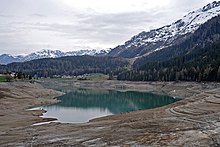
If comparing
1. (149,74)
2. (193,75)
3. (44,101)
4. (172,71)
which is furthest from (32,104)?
(149,74)

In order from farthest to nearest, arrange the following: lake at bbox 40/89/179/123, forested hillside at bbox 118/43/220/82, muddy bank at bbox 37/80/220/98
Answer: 1. forested hillside at bbox 118/43/220/82
2. muddy bank at bbox 37/80/220/98
3. lake at bbox 40/89/179/123

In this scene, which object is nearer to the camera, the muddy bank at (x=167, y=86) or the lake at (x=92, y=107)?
the lake at (x=92, y=107)

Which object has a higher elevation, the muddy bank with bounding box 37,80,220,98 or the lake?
the muddy bank with bounding box 37,80,220,98

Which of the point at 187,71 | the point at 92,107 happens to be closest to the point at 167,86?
the point at 187,71

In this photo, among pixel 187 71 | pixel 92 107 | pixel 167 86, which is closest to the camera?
pixel 92 107

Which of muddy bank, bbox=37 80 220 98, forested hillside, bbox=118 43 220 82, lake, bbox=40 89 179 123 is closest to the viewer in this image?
lake, bbox=40 89 179 123

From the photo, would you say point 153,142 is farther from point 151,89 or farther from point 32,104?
point 151,89

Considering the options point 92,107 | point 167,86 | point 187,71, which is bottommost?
point 92,107

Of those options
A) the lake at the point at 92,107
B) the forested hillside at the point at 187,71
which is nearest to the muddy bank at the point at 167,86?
the forested hillside at the point at 187,71

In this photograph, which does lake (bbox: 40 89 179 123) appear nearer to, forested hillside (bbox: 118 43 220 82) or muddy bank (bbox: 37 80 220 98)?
muddy bank (bbox: 37 80 220 98)

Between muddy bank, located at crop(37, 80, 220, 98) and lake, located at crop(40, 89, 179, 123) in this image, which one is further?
muddy bank, located at crop(37, 80, 220, 98)

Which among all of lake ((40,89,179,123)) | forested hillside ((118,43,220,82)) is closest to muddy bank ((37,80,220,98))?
forested hillside ((118,43,220,82))

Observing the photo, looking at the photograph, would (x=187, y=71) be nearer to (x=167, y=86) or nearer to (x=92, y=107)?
(x=167, y=86)

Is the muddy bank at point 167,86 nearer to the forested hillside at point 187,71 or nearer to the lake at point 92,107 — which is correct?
the forested hillside at point 187,71
